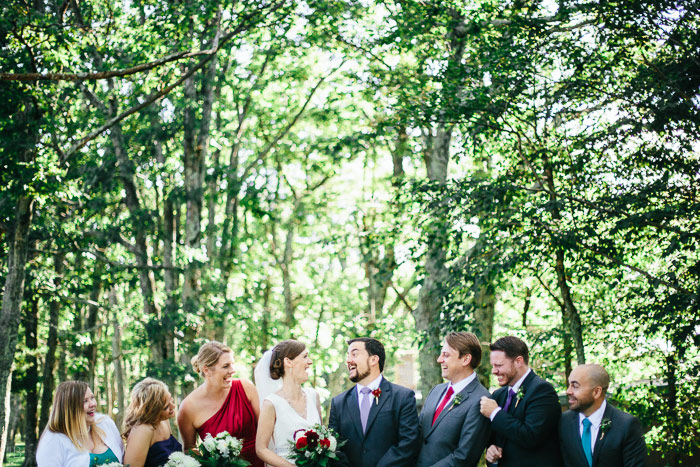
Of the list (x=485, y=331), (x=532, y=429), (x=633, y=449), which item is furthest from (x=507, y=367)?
(x=485, y=331)

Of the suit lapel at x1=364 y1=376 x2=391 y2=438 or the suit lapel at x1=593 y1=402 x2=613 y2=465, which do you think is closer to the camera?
the suit lapel at x1=593 y1=402 x2=613 y2=465

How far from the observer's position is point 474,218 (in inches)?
455

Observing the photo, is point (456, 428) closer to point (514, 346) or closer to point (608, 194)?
point (514, 346)

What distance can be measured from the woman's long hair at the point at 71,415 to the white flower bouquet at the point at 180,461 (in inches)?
28.3

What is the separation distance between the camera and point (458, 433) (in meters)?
5.53

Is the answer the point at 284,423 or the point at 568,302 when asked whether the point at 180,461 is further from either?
the point at 568,302

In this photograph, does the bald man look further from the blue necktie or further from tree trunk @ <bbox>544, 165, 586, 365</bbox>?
tree trunk @ <bbox>544, 165, 586, 365</bbox>

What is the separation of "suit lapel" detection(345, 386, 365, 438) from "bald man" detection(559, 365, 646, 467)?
5.06 ft

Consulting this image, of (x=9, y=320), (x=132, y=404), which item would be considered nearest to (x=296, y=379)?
(x=132, y=404)

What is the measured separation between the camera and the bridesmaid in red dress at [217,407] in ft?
20.4

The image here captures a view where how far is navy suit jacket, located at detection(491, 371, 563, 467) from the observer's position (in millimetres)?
5328

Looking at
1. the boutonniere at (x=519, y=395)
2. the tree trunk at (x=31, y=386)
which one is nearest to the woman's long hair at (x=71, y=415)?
the boutonniere at (x=519, y=395)

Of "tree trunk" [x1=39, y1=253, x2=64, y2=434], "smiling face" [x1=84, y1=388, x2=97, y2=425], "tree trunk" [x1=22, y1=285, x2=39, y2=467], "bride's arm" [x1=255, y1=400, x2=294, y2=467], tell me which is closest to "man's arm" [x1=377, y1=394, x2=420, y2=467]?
"bride's arm" [x1=255, y1=400, x2=294, y2=467]

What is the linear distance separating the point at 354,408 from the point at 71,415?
2.15m
